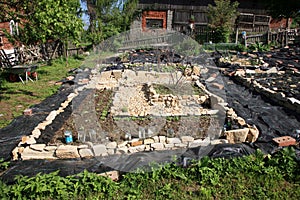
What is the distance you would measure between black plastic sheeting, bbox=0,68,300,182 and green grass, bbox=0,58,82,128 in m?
0.62

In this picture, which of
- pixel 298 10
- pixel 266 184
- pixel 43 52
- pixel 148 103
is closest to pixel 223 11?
pixel 298 10

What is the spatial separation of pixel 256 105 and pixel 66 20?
5430mm

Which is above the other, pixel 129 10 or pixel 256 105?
pixel 129 10

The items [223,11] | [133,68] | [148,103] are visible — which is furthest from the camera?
[223,11]

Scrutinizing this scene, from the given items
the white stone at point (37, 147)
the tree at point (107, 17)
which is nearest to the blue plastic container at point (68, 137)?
the white stone at point (37, 147)

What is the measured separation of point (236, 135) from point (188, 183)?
64.4 inches

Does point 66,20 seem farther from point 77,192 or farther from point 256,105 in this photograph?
point 256,105

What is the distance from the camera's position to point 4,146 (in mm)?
4434

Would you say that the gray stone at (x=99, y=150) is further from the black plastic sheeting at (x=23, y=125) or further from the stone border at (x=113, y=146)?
the black plastic sheeting at (x=23, y=125)

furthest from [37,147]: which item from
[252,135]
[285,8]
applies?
[285,8]

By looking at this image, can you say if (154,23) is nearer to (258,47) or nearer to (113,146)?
(258,47)

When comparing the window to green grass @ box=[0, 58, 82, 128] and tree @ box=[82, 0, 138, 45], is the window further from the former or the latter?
green grass @ box=[0, 58, 82, 128]

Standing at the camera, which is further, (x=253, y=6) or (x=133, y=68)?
(x=253, y=6)

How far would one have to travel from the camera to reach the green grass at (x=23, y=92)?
6242mm
